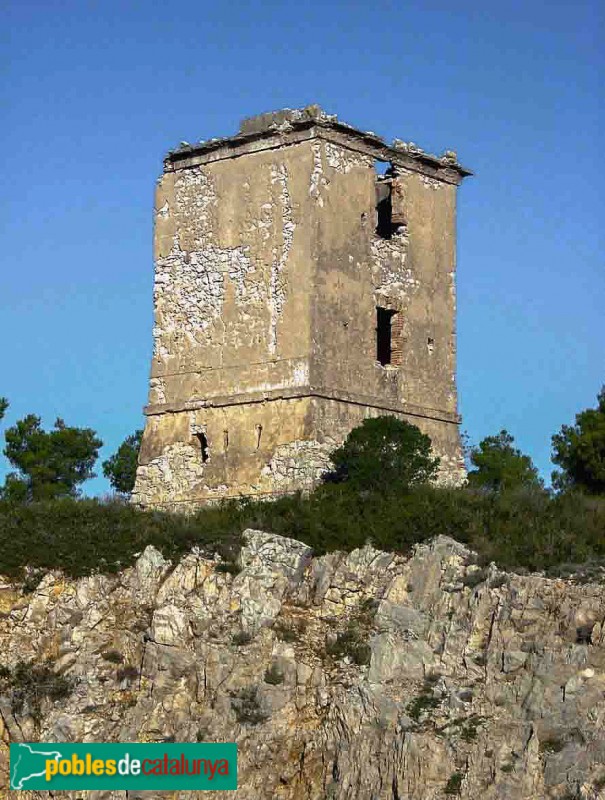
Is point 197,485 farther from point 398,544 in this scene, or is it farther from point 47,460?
point 47,460

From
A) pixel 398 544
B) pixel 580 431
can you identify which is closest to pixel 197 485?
pixel 398 544

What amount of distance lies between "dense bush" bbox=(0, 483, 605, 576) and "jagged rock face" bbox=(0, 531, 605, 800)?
1.40ft

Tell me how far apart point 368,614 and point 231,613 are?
2.40 m

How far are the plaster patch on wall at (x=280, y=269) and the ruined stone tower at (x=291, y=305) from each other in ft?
0.12

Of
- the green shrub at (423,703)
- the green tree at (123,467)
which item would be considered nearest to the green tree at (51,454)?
the green tree at (123,467)

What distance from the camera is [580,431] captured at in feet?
160

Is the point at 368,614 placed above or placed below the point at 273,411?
below

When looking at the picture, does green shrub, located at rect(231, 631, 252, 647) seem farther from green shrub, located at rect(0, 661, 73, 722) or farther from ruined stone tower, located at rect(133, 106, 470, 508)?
ruined stone tower, located at rect(133, 106, 470, 508)

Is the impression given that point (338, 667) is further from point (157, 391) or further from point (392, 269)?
point (392, 269)

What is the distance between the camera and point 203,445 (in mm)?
45312

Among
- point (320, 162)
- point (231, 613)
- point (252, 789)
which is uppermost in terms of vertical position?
point (320, 162)

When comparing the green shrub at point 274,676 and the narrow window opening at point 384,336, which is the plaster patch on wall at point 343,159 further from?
the green shrub at point 274,676

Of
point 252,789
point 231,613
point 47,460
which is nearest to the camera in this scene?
point 252,789

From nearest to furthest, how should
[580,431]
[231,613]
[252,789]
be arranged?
[252,789], [231,613], [580,431]
